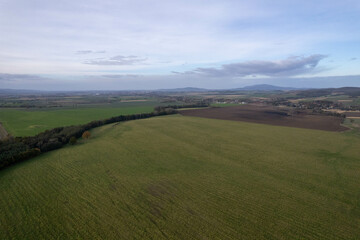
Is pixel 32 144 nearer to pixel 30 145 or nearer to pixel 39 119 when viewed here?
pixel 30 145

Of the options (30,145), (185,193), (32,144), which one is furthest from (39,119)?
(185,193)

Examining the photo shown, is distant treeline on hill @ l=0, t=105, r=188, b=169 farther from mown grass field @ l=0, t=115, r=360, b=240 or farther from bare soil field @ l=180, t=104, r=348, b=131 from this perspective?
bare soil field @ l=180, t=104, r=348, b=131

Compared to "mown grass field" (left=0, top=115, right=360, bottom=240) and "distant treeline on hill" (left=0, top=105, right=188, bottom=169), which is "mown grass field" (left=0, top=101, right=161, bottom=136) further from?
"mown grass field" (left=0, top=115, right=360, bottom=240)

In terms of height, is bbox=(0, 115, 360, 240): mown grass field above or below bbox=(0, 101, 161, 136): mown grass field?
below

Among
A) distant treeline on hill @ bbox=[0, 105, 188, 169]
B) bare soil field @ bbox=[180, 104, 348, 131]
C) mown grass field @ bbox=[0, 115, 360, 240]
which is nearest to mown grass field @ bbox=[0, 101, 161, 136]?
distant treeline on hill @ bbox=[0, 105, 188, 169]

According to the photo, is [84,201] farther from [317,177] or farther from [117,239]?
[317,177]

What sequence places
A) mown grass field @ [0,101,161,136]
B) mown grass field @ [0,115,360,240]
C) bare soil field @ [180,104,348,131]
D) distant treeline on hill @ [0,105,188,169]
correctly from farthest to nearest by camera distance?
1. bare soil field @ [180,104,348,131]
2. mown grass field @ [0,101,161,136]
3. distant treeline on hill @ [0,105,188,169]
4. mown grass field @ [0,115,360,240]

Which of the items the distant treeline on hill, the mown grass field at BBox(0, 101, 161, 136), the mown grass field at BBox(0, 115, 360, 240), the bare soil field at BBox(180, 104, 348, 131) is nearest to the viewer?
the mown grass field at BBox(0, 115, 360, 240)

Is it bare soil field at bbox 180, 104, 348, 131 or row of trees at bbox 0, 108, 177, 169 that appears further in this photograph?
bare soil field at bbox 180, 104, 348, 131
